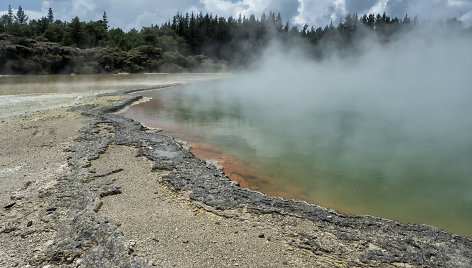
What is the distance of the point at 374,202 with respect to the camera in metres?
5.21

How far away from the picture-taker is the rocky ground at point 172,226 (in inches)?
124

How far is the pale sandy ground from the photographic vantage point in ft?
10.3

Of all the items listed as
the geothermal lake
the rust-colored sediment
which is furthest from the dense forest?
the rust-colored sediment

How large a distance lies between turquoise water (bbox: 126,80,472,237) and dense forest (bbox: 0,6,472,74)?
24384 mm

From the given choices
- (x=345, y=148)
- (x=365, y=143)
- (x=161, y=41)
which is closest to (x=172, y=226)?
(x=345, y=148)

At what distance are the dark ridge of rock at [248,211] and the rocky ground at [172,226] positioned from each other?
1 centimetres

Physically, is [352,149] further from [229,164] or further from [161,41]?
[161,41]

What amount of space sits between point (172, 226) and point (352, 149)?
5959mm

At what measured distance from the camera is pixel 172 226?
3633mm

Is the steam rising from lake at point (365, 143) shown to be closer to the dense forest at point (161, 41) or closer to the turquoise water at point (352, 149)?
the turquoise water at point (352, 149)

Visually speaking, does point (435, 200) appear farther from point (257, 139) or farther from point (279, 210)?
point (257, 139)

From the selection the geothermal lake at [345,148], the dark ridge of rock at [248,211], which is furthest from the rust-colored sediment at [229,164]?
the dark ridge of rock at [248,211]

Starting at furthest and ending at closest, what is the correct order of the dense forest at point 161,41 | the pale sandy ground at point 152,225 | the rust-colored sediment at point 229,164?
the dense forest at point 161,41
the rust-colored sediment at point 229,164
the pale sandy ground at point 152,225

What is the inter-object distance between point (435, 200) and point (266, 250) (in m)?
3.81
